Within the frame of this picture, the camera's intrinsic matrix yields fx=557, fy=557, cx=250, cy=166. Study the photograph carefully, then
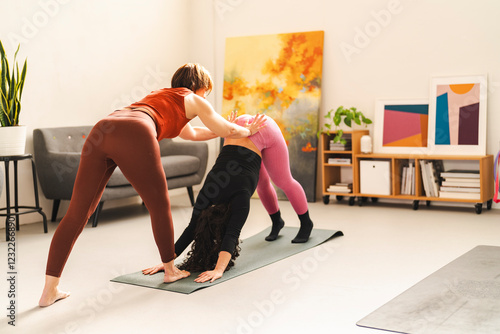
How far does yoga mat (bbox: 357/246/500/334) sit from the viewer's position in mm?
2191

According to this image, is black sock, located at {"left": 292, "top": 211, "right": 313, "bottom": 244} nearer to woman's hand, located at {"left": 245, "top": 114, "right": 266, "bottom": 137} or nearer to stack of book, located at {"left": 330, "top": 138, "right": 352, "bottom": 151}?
woman's hand, located at {"left": 245, "top": 114, "right": 266, "bottom": 137}

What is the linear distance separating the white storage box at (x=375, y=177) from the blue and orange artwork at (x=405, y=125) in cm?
29

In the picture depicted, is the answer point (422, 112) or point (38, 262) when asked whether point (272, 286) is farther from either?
point (422, 112)

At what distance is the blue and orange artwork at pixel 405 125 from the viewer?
5285 mm

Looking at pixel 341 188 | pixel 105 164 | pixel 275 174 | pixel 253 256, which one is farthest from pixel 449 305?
pixel 341 188

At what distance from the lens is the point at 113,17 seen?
5672 millimetres

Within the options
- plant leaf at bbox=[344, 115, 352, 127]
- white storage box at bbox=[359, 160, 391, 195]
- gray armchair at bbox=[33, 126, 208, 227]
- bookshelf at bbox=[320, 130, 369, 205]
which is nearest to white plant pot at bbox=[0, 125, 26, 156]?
gray armchair at bbox=[33, 126, 208, 227]

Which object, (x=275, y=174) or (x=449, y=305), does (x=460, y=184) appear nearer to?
(x=275, y=174)

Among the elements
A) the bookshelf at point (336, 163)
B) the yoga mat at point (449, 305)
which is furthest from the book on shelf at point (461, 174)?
the yoga mat at point (449, 305)

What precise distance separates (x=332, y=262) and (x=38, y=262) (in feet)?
6.00

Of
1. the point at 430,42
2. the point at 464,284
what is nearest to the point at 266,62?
the point at 430,42

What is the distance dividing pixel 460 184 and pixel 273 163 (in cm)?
218

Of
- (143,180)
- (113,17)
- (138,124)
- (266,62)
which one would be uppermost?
(113,17)

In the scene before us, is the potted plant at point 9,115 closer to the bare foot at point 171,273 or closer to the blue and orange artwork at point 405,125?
the bare foot at point 171,273
